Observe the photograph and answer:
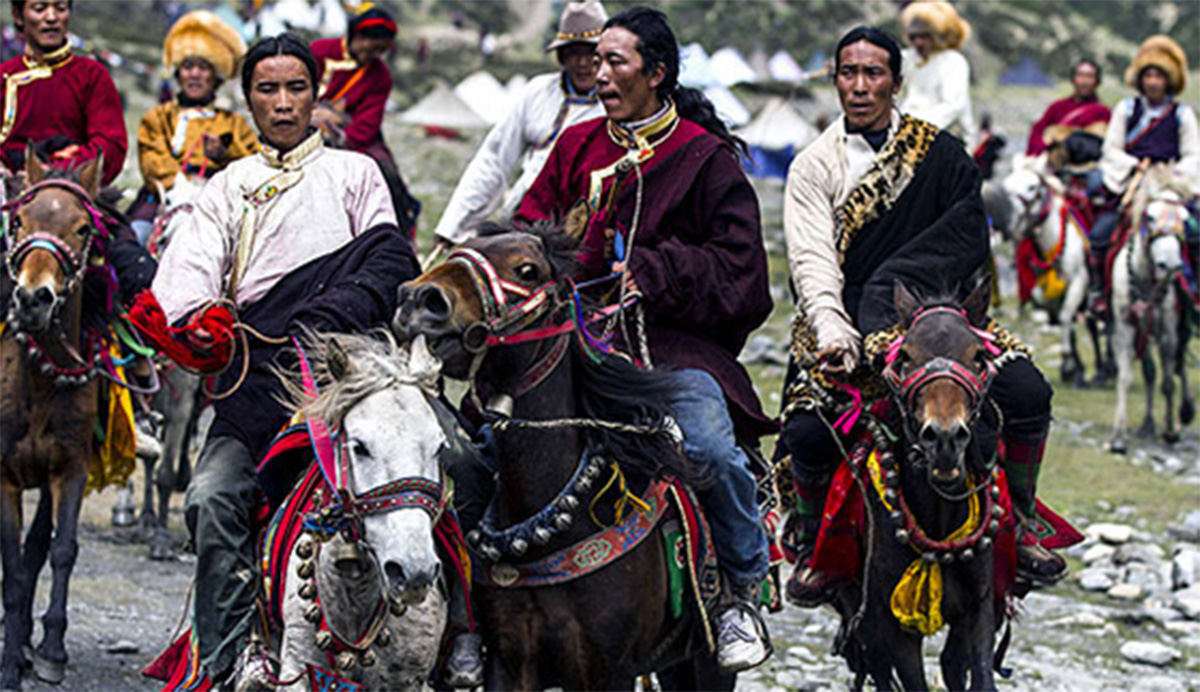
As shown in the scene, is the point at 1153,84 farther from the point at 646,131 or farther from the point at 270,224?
the point at 270,224

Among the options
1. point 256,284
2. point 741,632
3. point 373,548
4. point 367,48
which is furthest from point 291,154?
point 367,48

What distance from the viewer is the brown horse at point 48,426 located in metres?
8.27

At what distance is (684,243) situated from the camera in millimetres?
6344

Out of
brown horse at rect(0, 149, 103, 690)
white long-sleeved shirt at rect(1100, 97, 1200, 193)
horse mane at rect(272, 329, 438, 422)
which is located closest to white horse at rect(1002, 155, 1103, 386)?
white long-sleeved shirt at rect(1100, 97, 1200, 193)

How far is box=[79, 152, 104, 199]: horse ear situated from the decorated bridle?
12.0 feet

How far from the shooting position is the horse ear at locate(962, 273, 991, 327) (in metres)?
7.15

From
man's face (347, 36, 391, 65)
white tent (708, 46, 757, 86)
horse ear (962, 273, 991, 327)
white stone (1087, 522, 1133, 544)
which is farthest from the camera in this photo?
white tent (708, 46, 757, 86)

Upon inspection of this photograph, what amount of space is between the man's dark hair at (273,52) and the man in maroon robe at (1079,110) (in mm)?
14615

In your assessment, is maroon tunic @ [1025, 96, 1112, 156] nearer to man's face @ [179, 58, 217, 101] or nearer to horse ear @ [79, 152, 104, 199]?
man's face @ [179, 58, 217, 101]

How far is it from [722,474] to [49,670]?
3808mm

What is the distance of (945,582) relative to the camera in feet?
23.4

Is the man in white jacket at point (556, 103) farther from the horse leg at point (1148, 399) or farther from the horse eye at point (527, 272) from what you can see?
the horse leg at point (1148, 399)

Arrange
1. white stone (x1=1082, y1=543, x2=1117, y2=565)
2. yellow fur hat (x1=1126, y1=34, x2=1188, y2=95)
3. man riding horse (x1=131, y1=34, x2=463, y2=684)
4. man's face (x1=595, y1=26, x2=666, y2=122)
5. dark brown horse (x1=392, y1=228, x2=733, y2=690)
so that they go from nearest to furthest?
dark brown horse (x1=392, y1=228, x2=733, y2=690), man riding horse (x1=131, y1=34, x2=463, y2=684), man's face (x1=595, y1=26, x2=666, y2=122), white stone (x1=1082, y1=543, x2=1117, y2=565), yellow fur hat (x1=1126, y1=34, x2=1188, y2=95)

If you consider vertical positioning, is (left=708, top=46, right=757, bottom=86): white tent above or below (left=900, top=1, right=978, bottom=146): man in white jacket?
below
